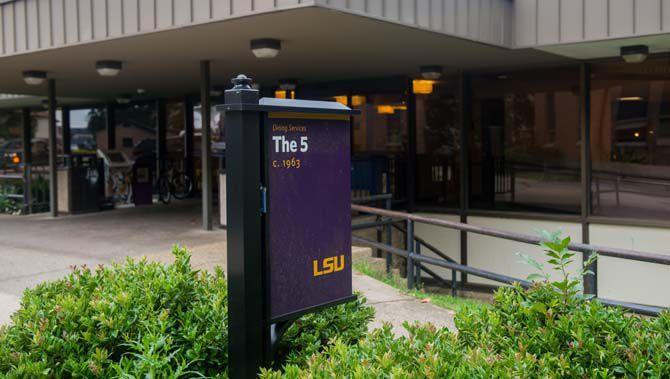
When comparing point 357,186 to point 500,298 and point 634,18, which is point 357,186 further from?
point 500,298

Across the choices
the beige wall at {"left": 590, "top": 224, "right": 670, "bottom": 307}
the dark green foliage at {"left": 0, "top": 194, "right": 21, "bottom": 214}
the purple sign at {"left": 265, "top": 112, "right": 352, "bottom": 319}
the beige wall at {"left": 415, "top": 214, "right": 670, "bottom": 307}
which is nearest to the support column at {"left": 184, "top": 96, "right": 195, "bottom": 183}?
the dark green foliage at {"left": 0, "top": 194, "right": 21, "bottom": 214}

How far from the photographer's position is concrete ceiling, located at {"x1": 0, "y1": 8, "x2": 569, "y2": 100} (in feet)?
24.5

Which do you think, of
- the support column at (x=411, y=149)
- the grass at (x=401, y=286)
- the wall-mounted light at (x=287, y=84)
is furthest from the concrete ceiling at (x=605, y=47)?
the wall-mounted light at (x=287, y=84)

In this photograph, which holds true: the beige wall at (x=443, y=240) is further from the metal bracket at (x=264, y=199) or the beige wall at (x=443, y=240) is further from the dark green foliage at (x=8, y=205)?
the metal bracket at (x=264, y=199)

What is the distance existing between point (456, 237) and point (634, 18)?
197 inches

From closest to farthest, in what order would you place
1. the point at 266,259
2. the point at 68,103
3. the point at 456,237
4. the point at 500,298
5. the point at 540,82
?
the point at 266,259 → the point at 500,298 → the point at 540,82 → the point at 456,237 → the point at 68,103

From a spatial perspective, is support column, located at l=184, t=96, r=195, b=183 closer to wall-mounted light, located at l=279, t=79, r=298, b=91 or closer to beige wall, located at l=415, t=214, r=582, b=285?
wall-mounted light, located at l=279, t=79, r=298, b=91

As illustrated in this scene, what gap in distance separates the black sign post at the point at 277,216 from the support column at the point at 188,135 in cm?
1499

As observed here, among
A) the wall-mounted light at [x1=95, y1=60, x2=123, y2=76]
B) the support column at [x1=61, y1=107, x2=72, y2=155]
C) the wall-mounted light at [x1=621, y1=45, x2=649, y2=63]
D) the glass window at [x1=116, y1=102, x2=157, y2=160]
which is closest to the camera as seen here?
the wall-mounted light at [x1=621, y1=45, x2=649, y2=63]

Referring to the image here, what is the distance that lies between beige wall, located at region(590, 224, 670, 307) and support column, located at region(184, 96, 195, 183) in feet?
35.7

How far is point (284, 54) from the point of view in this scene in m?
9.63

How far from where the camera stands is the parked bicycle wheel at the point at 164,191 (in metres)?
15.8

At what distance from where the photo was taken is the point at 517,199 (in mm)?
11312

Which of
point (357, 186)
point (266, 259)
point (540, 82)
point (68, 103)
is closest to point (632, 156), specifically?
point (540, 82)
